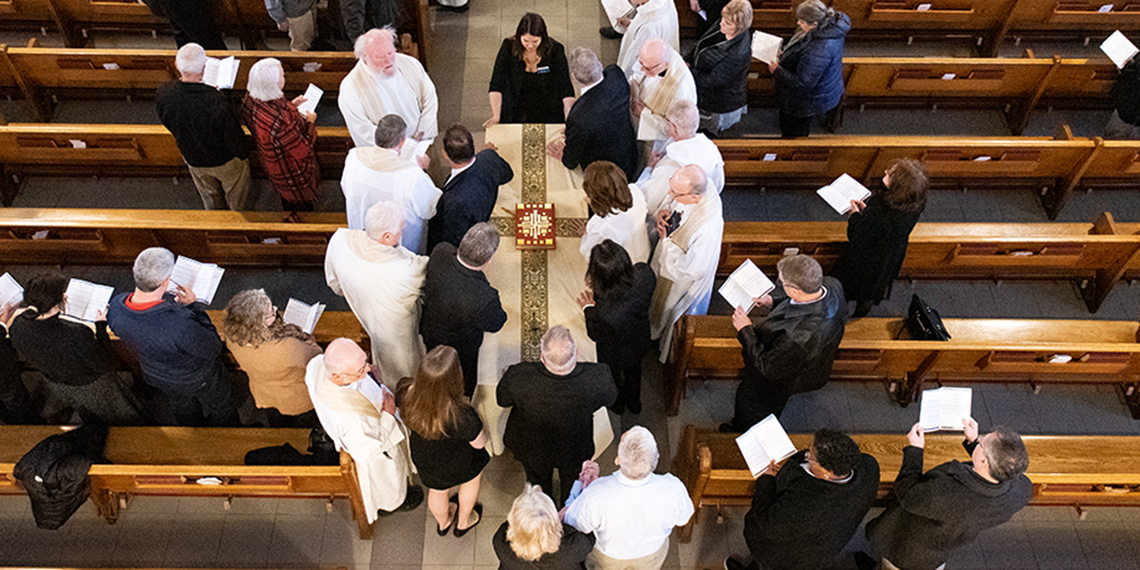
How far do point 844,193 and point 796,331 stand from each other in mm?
1383

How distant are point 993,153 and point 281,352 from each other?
5.03 metres

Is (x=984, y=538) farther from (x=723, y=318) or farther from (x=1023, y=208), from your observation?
(x=1023, y=208)

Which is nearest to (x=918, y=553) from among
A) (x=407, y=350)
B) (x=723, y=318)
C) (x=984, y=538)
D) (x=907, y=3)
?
(x=984, y=538)

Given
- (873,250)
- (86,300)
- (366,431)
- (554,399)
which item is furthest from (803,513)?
(86,300)

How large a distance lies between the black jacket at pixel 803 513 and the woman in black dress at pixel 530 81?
2.97m

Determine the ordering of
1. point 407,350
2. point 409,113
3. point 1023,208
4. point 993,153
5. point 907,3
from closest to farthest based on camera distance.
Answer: point 407,350 → point 409,113 → point 993,153 → point 1023,208 → point 907,3

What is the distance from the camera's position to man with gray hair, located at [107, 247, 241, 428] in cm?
392

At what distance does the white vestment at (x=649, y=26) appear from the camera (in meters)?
5.93

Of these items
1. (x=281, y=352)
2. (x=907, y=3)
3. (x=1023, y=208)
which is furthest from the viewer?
(x=907, y=3)

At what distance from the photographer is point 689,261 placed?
469 cm

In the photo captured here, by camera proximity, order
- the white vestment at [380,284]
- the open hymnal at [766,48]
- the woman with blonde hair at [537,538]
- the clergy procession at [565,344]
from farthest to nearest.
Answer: the open hymnal at [766,48] → the white vestment at [380,284] → the clergy procession at [565,344] → the woman with blonde hair at [537,538]

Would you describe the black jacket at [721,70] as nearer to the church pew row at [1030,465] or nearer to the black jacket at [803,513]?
the church pew row at [1030,465]

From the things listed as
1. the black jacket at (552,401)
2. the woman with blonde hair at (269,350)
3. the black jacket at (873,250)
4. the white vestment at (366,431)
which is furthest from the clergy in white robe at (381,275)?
the black jacket at (873,250)

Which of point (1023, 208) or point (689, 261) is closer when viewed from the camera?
point (689, 261)
